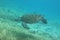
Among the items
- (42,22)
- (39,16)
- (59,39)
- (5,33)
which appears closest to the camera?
(5,33)

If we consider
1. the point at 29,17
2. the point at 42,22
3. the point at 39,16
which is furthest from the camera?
the point at 42,22

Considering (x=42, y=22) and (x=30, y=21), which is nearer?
(x=30, y=21)

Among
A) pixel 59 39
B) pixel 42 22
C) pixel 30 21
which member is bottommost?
pixel 59 39

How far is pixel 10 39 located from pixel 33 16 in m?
5.32

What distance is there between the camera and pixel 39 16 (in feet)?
35.1

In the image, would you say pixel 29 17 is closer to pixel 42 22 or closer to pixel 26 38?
pixel 42 22

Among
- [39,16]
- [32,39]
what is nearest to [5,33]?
[32,39]

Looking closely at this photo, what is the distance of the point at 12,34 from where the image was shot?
5.39 meters

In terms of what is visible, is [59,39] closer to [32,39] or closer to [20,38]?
[32,39]

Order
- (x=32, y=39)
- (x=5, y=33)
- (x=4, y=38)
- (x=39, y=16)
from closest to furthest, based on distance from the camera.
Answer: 1. (x=4, y=38)
2. (x=5, y=33)
3. (x=32, y=39)
4. (x=39, y=16)

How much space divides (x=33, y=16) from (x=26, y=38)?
15.7ft

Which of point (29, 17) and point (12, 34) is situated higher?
point (29, 17)

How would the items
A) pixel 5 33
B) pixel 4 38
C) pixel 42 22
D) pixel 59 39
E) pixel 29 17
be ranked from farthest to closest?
pixel 42 22, pixel 29 17, pixel 59 39, pixel 5 33, pixel 4 38

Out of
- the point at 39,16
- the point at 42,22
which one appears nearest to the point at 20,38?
the point at 39,16
